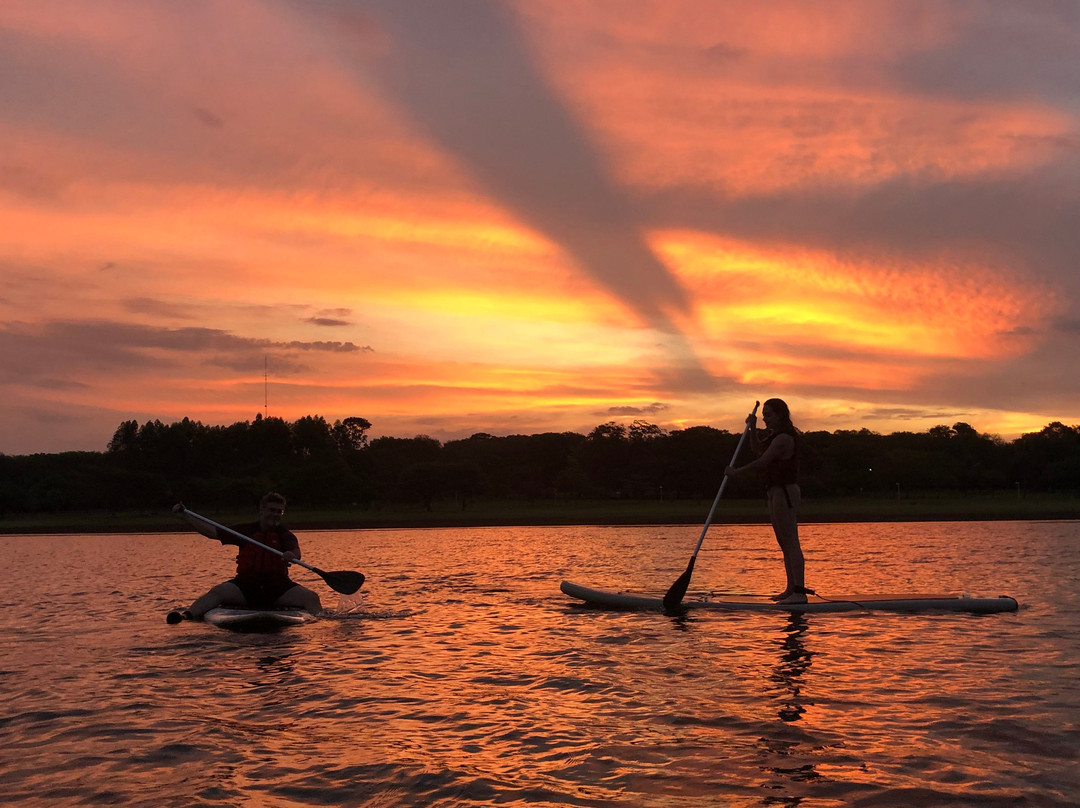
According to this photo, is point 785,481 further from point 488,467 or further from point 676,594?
point 488,467

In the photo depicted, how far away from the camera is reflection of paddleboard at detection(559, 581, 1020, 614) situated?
15.6 metres

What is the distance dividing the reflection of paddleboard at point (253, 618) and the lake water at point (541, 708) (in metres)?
0.54

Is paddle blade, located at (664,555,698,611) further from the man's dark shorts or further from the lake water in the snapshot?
the man's dark shorts

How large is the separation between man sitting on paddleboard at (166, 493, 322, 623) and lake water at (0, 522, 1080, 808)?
0.52 metres

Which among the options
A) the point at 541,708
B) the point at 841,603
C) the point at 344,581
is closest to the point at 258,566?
the point at 344,581

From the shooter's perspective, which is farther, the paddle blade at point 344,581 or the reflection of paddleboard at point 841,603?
the paddle blade at point 344,581

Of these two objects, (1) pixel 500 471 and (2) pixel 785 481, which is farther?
(1) pixel 500 471

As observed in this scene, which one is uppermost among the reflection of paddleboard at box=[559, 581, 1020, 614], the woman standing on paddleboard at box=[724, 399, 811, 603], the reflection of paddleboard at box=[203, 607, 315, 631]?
the woman standing on paddleboard at box=[724, 399, 811, 603]

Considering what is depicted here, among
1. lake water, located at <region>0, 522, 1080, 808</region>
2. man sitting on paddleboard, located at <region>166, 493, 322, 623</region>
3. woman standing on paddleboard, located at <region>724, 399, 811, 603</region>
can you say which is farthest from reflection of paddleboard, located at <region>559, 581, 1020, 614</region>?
man sitting on paddleboard, located at <region>166, 493, 322, 623</region>

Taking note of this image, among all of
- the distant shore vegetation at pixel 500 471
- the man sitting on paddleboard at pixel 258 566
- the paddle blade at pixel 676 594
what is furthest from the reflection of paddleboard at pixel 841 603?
the distant shore vegetation at pixel 500 471

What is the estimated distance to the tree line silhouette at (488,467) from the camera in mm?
120062

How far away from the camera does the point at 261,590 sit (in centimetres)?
1647

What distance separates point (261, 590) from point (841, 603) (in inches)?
377

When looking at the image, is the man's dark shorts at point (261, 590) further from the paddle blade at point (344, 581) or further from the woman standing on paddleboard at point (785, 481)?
the woman standing on paddleboard at point (785, 481)
